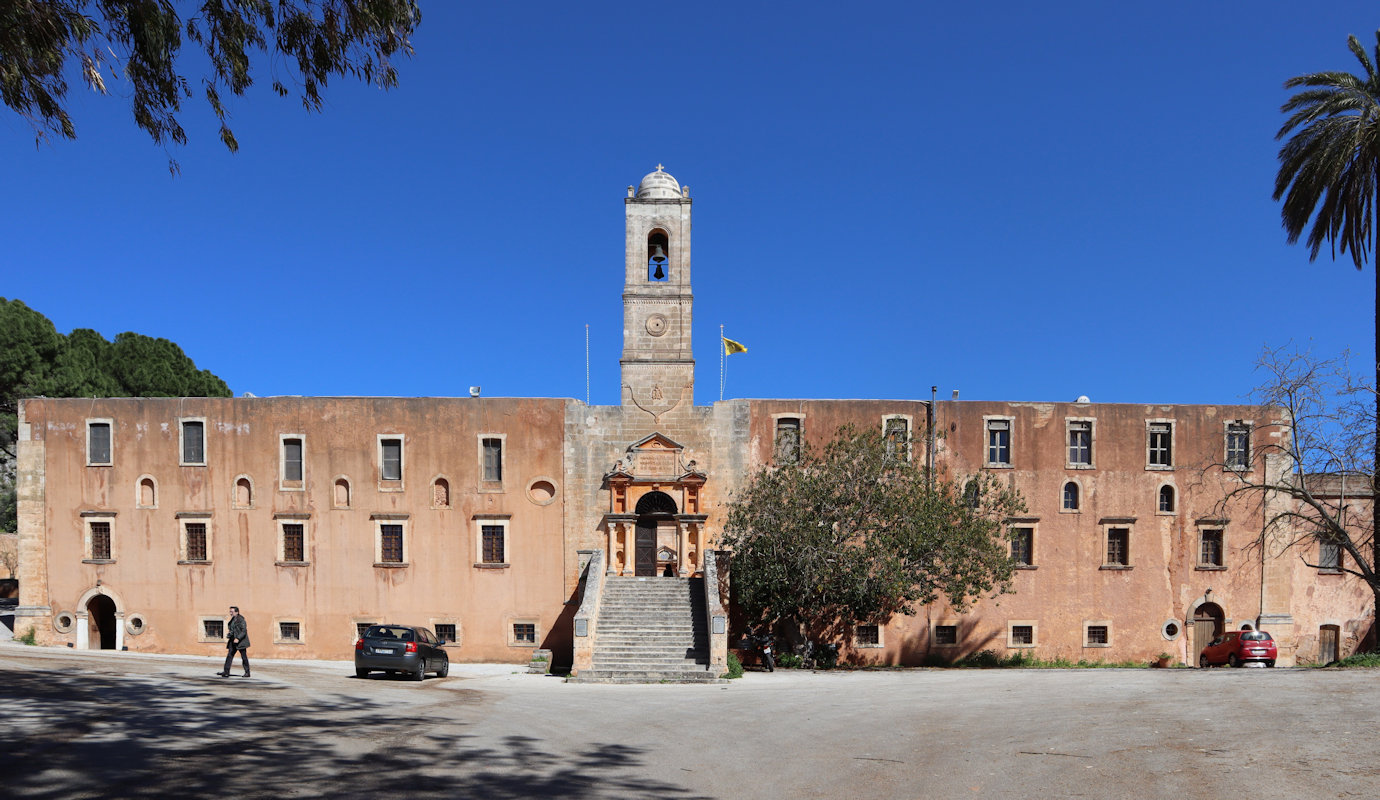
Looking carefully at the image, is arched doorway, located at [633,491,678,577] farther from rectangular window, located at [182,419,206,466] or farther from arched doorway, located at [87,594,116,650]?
arched doorway, located at [87,594,116,650]

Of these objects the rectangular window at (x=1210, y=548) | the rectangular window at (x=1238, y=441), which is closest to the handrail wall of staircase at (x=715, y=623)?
the rectangular window at (x=1210, y=548)

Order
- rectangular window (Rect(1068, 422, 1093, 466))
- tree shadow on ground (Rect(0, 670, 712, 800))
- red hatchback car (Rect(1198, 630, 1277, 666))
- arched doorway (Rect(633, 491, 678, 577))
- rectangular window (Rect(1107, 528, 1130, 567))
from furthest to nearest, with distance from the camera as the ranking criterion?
rectangular window (Rect(1068, 422, 1093, 466)), rectangular window (Rect(1107, 528, 1130, 567)), arched doorway (Rect(633, 491, 678, 577)), red hatchback car (Rect(1198, 630, 1277, 666)), tree shadow on ground (Rect(0, 670, 712, 800))

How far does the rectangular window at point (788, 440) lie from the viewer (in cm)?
2794

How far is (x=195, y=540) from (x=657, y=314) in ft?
52.1

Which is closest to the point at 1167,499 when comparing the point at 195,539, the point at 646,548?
the point at 646,548

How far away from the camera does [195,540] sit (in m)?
28.3

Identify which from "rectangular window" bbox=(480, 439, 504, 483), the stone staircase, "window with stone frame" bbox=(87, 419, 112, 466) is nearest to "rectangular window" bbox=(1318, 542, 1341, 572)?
the stone staircase

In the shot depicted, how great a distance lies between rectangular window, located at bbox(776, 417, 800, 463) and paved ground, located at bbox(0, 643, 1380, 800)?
1020 cm

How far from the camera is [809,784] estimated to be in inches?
394

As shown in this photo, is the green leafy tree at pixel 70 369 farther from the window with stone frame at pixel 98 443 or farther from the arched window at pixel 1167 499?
the arched window at pixel 1167 499

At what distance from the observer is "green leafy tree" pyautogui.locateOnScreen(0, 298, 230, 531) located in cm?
3759

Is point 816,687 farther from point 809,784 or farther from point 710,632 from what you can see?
point 809,784

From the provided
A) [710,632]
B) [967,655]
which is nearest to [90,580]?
[710,632]

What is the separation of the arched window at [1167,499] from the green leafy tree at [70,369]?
41212 millimetres
